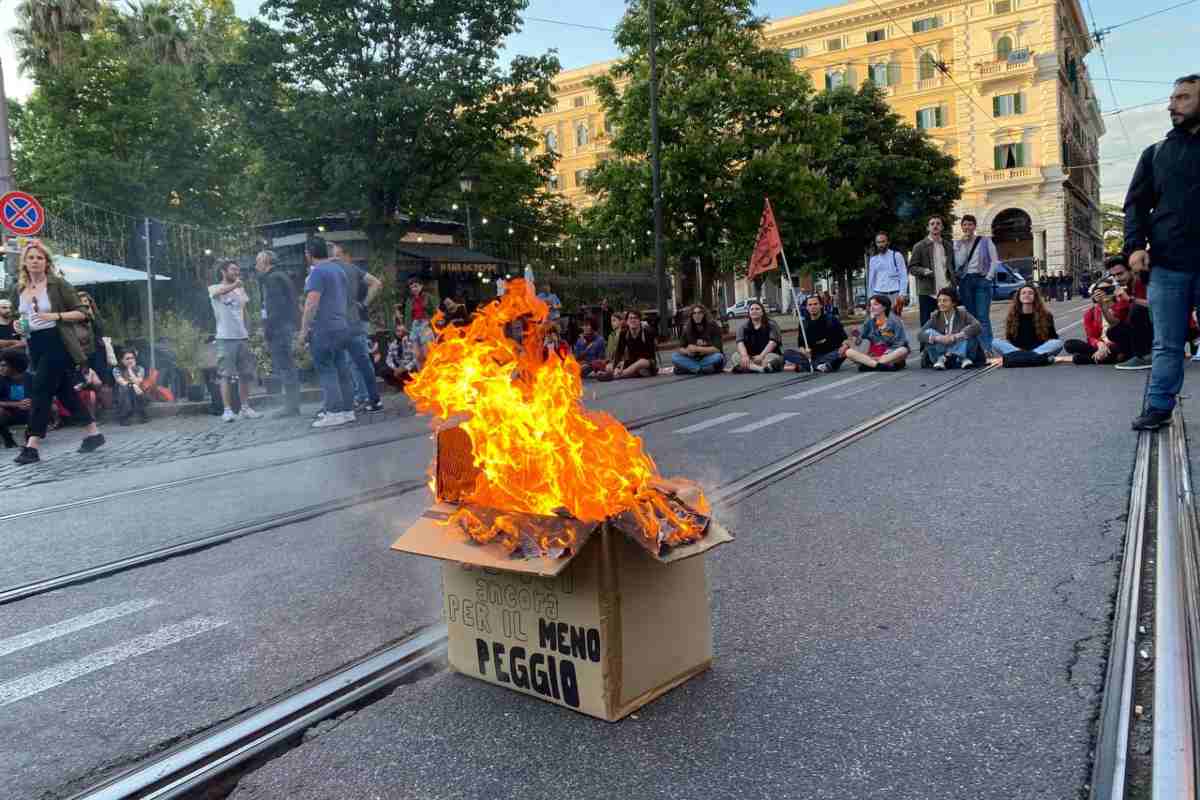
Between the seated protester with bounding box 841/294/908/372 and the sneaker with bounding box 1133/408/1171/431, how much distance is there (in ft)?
20.7

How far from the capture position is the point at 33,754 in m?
2.60

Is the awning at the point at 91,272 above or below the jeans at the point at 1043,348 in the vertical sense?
above

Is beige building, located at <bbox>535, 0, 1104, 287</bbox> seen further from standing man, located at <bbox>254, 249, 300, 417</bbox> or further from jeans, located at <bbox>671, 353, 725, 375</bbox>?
standing man, located at <bbox>254, 249, 300, 417</bbox>

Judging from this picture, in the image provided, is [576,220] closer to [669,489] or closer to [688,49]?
[688,49]

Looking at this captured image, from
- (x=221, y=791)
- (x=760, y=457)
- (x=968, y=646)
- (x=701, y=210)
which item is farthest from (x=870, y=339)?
(x=701, y=210)

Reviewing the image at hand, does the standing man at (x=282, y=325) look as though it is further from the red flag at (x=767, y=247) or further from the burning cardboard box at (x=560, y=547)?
the burning cardboard box at (x=560, y=547)

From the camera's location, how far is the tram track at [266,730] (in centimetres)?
236

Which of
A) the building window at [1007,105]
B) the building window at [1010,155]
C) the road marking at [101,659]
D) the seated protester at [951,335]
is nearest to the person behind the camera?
the road marking at [101,659]

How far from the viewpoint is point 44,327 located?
28.3ft

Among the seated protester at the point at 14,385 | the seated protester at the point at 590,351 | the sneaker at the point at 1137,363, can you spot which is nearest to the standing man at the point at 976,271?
the sneaker at the point at 1137,363

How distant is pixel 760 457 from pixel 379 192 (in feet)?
74.1

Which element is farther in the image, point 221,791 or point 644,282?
point 644,282

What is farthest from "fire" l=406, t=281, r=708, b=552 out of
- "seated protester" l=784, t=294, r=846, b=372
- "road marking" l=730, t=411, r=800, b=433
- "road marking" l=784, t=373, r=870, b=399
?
"seated protester" l=784, t=294, r=846, b=372

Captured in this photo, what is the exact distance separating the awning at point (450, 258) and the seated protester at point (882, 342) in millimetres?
15007
